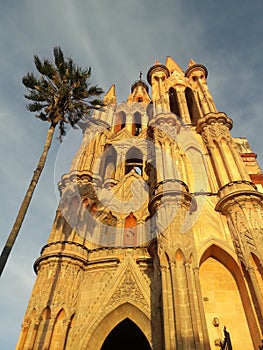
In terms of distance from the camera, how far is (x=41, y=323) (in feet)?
40.5

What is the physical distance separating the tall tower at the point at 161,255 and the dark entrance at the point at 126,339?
0.05 metres

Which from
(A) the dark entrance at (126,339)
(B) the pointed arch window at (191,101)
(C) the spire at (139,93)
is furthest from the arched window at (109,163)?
(C) the spire at (139,93)

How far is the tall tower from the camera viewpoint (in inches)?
426

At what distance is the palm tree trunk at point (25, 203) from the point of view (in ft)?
27.9

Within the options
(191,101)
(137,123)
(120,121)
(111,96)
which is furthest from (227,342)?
(111,96)

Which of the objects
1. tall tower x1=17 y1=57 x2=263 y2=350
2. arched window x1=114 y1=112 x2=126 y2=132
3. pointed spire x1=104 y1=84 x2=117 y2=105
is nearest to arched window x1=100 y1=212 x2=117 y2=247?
tall tower x1=17 y1=57 x2=263 y2=350

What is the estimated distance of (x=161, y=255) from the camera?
11.6 metres

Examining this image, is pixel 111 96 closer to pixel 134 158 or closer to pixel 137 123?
pixel 137 123

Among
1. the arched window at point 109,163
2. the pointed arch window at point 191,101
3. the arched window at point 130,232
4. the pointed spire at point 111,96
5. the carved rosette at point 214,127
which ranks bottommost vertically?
the arched window at point 130,232

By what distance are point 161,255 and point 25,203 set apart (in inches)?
205

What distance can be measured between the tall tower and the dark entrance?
52mm

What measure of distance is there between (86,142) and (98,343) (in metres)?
14.4

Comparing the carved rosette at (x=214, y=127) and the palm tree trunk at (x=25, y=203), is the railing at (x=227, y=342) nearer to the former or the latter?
the palm tree trunk at (x=25, y=203)

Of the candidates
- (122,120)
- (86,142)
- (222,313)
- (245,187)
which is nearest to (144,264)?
(222,313)
